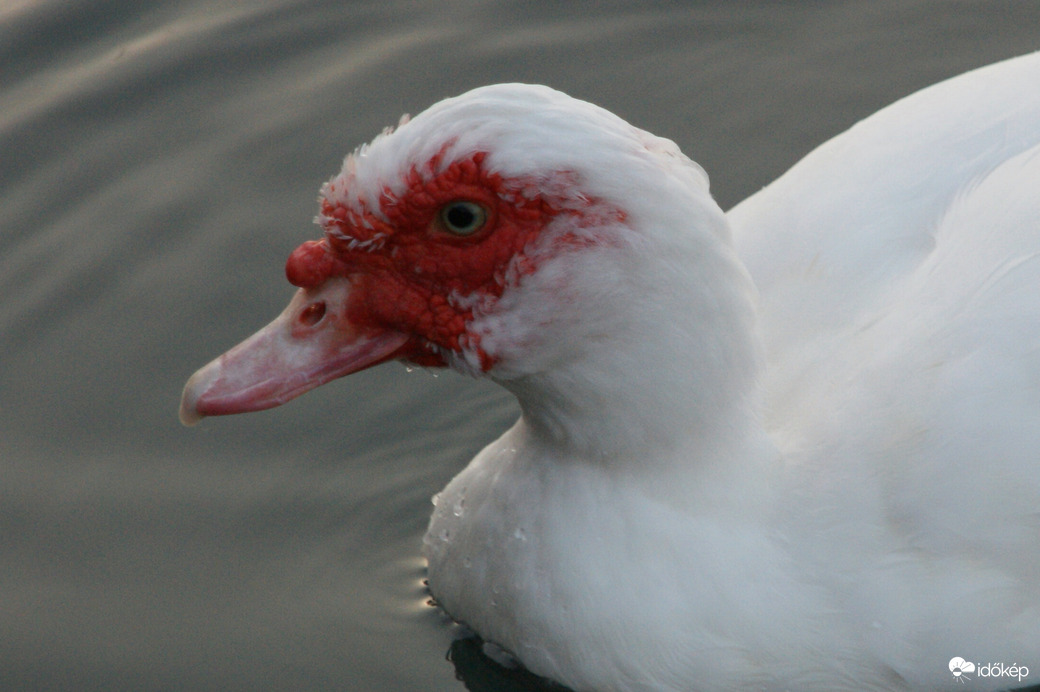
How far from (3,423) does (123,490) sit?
49cm

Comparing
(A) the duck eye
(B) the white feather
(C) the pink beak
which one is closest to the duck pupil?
(A) the duck eye

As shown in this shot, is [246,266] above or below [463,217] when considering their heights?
above

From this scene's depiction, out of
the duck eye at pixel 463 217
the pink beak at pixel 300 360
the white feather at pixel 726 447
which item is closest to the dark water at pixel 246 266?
the white feather at pixel 726 447

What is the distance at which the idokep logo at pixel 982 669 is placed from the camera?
9.34 ft

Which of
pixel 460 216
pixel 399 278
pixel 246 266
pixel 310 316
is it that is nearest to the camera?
pixel 460 216

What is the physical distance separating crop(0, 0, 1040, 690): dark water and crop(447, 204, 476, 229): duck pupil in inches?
48.1

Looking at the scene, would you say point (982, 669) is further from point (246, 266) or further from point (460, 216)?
point (246, 266)

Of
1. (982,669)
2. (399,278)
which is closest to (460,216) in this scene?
(399,278)

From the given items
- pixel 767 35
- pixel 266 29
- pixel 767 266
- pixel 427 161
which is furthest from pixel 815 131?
pixel 427 161

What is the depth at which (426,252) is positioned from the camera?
2.64 meters

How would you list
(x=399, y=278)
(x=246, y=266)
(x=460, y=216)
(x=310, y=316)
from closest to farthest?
(x=460, y=216) → (x=399, y=278) → (x=310, y=316) → (x=246, y=266)

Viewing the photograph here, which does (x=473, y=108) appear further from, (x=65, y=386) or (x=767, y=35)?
(x=767, y=35)

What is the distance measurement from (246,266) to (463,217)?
2.12 metres

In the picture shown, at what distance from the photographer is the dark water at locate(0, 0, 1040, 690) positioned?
358 cm
